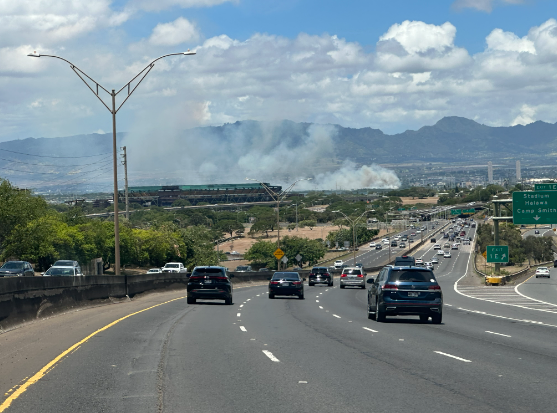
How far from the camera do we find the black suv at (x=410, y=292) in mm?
23578

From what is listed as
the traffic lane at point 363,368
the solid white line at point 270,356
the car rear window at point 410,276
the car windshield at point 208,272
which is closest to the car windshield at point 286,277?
the car windshield at point 208,272

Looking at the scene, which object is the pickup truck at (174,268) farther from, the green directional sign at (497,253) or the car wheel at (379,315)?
the car wheel at (379,315)

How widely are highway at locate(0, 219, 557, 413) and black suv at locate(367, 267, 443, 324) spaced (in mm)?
634

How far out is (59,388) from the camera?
1120 cm

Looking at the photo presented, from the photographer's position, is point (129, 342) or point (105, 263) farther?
point (105, 263)

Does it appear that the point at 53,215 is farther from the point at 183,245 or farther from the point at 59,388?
the point at 59,388

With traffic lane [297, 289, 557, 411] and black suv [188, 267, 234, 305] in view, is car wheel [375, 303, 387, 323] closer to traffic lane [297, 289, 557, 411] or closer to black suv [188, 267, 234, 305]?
traffic lane [297, 289, 557, 411]

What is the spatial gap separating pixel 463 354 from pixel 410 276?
807 centimetres

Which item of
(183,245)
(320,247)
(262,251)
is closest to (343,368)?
(183,245)

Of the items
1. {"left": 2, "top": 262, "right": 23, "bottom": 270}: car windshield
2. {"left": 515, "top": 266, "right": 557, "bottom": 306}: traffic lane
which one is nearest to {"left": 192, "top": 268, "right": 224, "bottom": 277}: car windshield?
{"left": 2, "top": 262, "right": 23, "bottom": 270}: car windshield

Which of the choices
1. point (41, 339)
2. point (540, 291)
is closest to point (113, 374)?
point (41, 339)

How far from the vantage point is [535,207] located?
54.4 metres

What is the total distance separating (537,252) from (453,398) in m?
142

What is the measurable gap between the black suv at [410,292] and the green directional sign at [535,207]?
3278cm
